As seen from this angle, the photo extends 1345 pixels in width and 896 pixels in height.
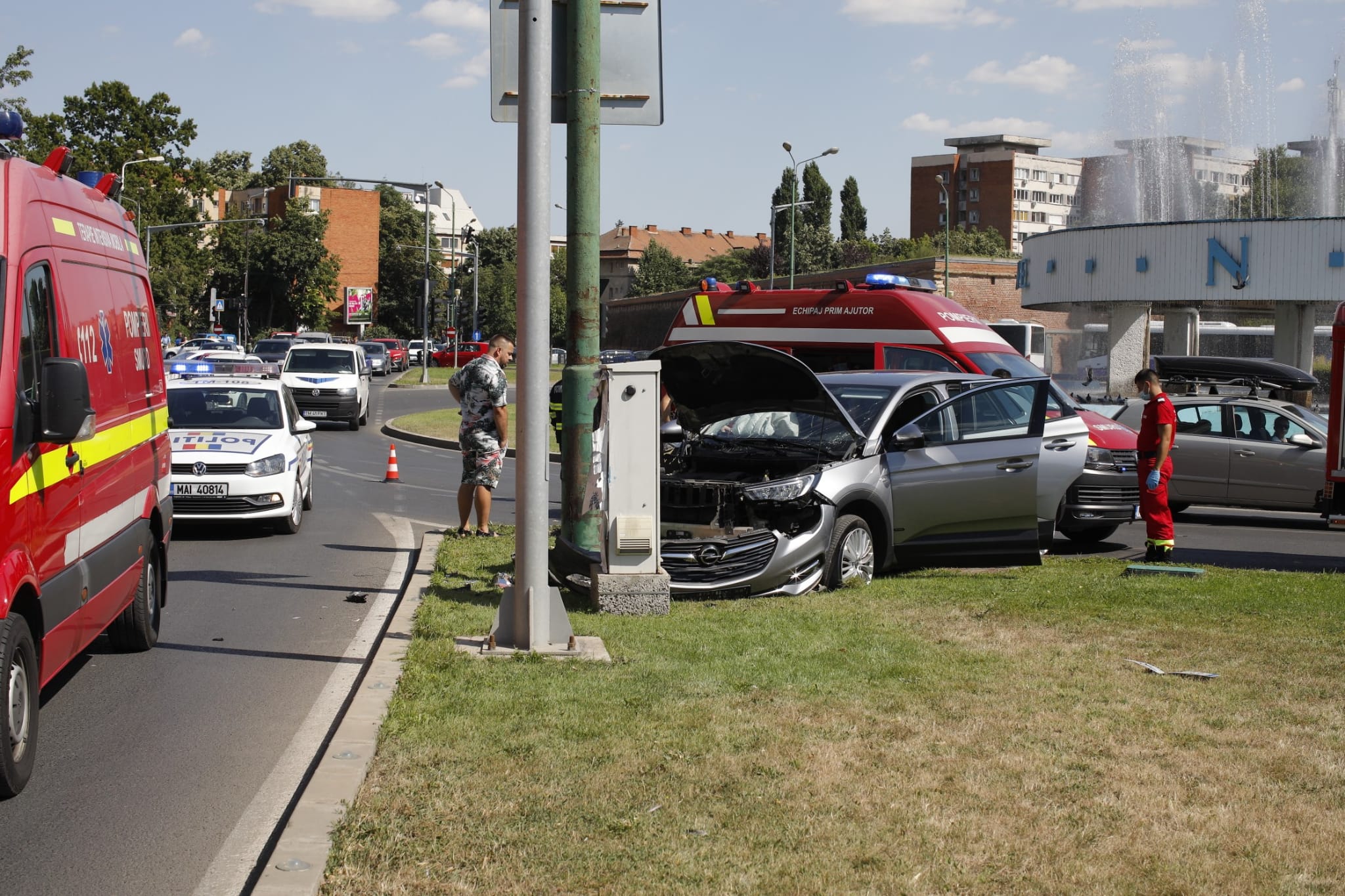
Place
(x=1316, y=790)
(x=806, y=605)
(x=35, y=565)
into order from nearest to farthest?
(x=1316, y=790) < (x=35, y=565) < (x=806, y=605)

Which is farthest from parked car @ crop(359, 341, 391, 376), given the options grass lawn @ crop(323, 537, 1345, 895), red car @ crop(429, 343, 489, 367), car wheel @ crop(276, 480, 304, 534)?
grass lawn @ crop(323, 537, 1345, 895)

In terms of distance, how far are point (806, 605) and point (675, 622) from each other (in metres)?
1.04

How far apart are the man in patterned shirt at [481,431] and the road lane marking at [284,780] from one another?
2.73 m

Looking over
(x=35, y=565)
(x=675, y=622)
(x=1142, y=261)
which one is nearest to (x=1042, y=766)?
(x=675, y=622)

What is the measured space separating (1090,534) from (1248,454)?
3.23 meters

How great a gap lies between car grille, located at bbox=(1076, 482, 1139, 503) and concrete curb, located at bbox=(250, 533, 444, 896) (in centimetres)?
775

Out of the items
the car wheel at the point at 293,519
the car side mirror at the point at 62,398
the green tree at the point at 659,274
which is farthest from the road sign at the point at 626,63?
the green tree at the point at 659,274

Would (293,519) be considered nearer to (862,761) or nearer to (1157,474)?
(1157,474)

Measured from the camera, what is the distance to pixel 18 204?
5887 mm

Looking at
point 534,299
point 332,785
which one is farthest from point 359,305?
point 332,785

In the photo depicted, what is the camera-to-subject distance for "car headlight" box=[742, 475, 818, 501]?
9461 mm

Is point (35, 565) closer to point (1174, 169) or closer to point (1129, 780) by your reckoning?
point (1129, 780)

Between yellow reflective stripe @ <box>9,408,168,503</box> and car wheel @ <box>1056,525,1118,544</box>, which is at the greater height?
yellow reflective stripe @ <box>9,408,168,503</box>

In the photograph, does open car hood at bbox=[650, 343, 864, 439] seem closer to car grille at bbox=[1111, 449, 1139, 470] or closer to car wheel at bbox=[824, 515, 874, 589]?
car wheel at bbox=[824, 515, 874, 589]
